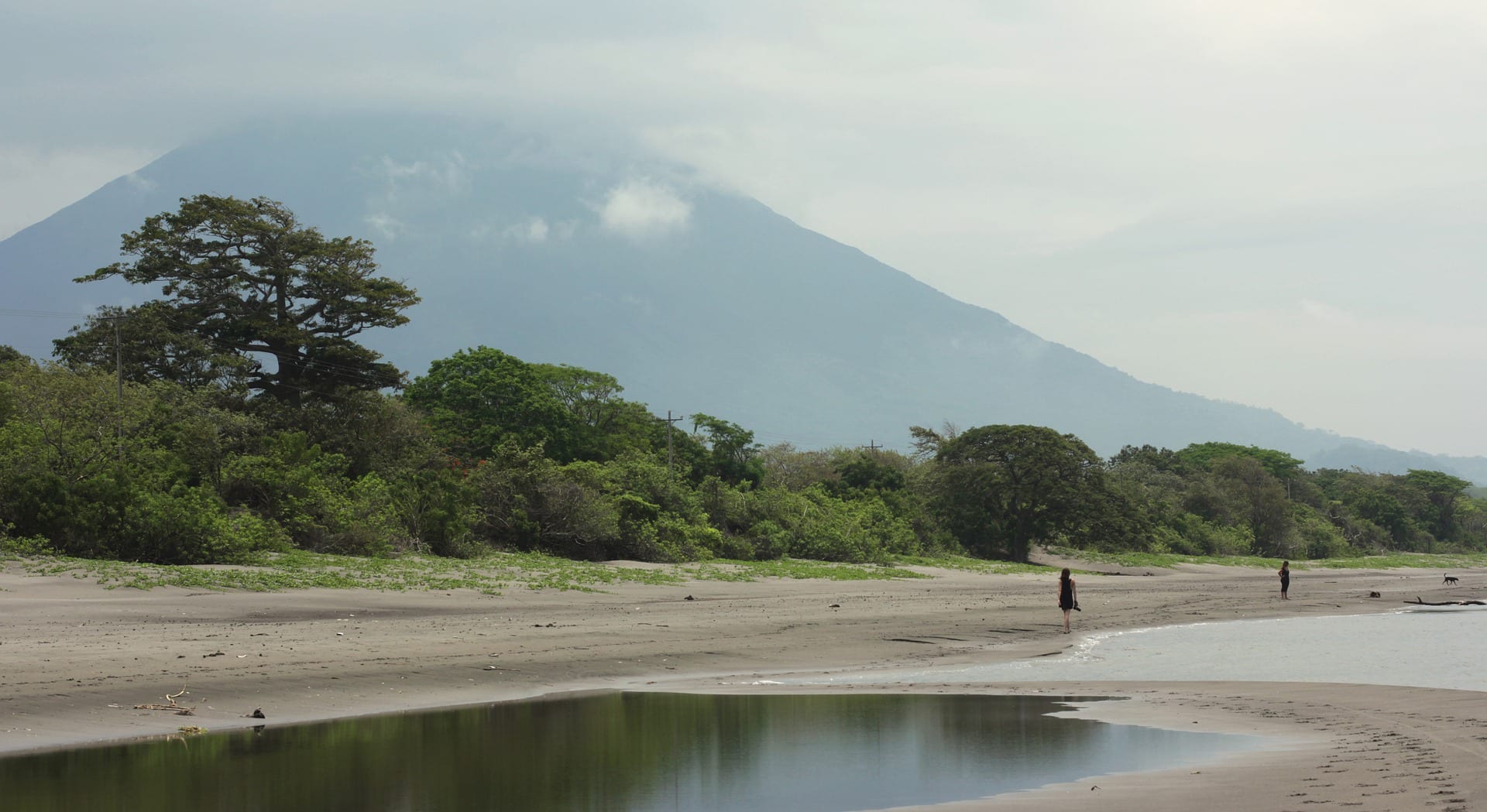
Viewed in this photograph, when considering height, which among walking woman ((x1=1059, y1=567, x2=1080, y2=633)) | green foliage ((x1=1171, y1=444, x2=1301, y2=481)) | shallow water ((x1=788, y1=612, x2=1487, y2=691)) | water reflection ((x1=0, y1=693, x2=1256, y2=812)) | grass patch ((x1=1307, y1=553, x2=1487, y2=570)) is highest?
green foliage ((x1=1171, y1=444, x2=1301, y2=481))

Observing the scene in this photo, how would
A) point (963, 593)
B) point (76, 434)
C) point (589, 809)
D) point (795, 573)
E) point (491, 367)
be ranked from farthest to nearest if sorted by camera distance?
point (491, 367) < point (795, 573) < point (963, 593) < point (76, 434) < point (589, 809)

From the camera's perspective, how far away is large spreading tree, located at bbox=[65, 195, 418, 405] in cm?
4034

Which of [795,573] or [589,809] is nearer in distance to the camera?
[589,809]

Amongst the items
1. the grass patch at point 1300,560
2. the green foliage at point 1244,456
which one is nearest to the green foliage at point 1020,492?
the grass patch at point 1300,560

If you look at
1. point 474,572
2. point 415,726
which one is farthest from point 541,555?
point 415,726

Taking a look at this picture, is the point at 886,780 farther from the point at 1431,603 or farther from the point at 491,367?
the point at 491,367

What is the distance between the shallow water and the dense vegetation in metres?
16.9

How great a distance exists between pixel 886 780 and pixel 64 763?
7117 millimetres

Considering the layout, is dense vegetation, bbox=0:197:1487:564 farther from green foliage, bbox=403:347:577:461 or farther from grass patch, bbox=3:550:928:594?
grass patch, bbox=3:550:928:594

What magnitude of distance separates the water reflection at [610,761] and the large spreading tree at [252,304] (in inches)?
1235

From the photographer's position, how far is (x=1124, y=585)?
4231cm

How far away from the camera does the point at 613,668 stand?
54.1 ft

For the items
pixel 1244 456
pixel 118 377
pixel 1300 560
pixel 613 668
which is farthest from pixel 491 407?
pixel 1244 456

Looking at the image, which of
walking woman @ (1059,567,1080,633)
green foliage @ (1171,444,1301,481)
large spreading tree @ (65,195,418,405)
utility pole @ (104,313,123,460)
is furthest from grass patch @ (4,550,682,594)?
green foliage @ (1171,444,1301,481)
